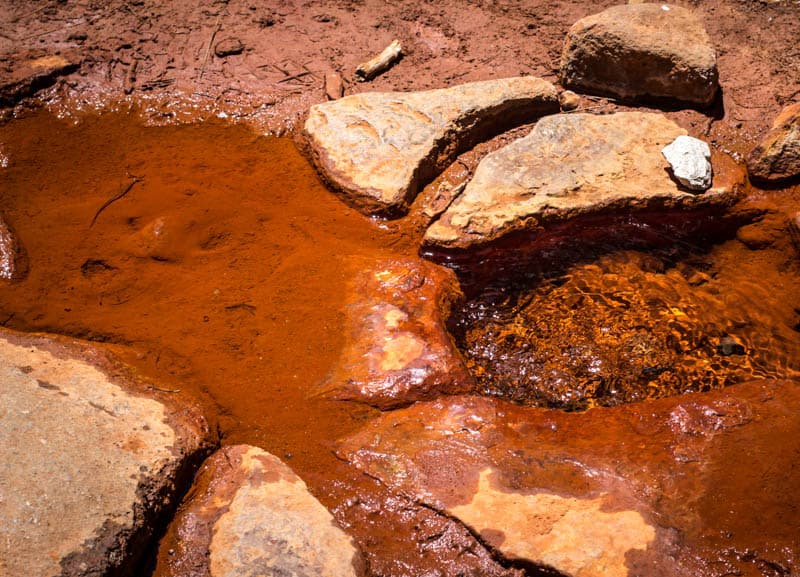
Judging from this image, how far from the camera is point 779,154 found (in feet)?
13.1

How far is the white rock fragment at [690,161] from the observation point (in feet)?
12.7

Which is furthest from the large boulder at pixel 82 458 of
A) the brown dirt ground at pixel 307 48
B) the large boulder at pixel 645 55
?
the large boulder at pixel 645 55

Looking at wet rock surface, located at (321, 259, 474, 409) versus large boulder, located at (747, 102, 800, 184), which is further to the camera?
large boulder, located at (747, 102, 800, 184)

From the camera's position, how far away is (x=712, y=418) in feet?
9.66

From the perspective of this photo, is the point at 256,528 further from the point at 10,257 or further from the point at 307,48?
the point at 307,48

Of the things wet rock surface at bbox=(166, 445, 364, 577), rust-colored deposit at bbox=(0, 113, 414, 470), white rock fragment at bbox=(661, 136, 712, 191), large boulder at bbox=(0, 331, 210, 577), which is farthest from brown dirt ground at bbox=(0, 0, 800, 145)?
wet rock surface at bbox=(166, 445, 364, 577)

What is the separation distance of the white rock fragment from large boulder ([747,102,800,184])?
1.14 ft

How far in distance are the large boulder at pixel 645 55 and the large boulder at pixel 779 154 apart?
1.95ft

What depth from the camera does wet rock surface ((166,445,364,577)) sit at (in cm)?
243

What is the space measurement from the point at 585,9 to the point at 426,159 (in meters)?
2.42

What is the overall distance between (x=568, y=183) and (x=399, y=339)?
1.44 metres

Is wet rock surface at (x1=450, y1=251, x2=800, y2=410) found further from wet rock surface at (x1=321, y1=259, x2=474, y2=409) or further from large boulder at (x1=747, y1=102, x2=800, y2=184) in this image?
large boulder at (x1=747, y1=102, x2=800, y2=184)

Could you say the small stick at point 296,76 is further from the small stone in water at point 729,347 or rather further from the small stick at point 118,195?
the small stone in water at point 729,347

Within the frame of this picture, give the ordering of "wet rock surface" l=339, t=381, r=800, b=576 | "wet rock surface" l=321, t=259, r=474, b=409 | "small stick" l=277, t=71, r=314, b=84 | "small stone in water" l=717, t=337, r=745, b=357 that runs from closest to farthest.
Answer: "wet rock surface" l=339, t=381, r=800, b=576
"wet rock surface" l=321, t=259, r=474, b=409
"small stone in water" l=717, t=337, r=745, b=357
"small stick" l=277, t=71, r=314, b=84
